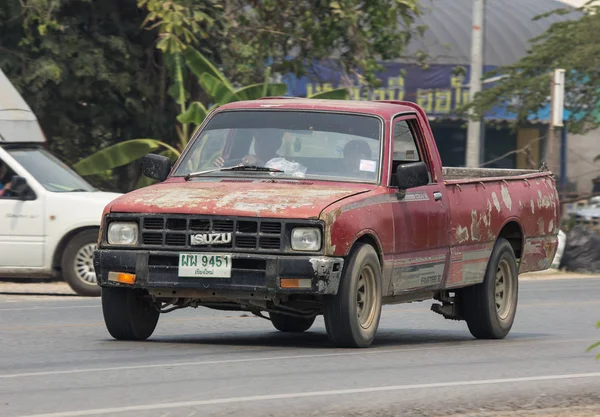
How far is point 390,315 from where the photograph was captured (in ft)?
48.6

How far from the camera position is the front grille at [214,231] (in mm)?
9445

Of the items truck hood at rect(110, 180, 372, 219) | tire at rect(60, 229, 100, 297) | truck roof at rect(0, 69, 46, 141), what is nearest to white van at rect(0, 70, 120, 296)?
tire at rect(60, 229, 100, 297)

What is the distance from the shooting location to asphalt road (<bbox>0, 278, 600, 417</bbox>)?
7.39 metres

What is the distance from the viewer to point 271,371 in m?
8.74

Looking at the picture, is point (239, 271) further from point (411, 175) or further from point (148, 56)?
point (148, 56)

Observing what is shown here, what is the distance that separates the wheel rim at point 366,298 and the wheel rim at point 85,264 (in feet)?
24.9

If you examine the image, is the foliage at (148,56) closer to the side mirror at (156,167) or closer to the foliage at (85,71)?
the foliage at (85,71)

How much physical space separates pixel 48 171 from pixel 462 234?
7.50 meters

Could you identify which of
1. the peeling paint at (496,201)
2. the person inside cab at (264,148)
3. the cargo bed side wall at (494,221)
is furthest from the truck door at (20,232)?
the peeling paint at (496,201)

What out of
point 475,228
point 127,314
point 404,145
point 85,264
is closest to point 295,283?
point 127,314

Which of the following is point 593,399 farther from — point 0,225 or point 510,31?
point 510,31

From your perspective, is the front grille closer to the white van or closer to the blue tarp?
the white van

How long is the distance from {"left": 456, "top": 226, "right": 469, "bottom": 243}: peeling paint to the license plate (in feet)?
8.69

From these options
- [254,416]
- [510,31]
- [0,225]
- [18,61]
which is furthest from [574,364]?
[510,31]
